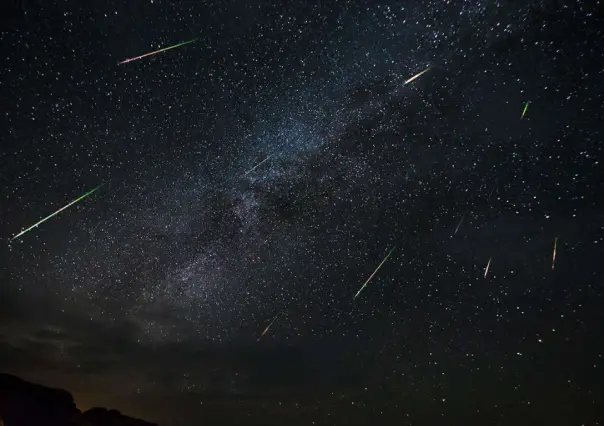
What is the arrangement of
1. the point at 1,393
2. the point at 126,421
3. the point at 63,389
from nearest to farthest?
1. the point at 1,393
2. the point at 63,389
3. the point at 126,421

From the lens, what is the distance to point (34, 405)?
479 inches

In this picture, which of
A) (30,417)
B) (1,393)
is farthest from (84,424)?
(1,393)

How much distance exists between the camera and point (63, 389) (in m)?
13.6

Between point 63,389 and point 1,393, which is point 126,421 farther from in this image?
point 1,393

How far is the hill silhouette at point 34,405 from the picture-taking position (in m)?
11.6

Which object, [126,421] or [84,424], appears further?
[126,421]

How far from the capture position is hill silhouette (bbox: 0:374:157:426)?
11.6m

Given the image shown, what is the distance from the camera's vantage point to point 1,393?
461 inches

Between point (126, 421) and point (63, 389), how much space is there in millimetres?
4111

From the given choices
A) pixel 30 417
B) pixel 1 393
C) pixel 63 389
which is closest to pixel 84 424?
pixel 63 389

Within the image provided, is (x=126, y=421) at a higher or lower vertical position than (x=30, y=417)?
higher

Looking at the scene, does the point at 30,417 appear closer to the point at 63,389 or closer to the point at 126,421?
the point at 63,389

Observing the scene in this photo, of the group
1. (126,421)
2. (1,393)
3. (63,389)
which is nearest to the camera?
(1,393)

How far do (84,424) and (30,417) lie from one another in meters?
2.51
